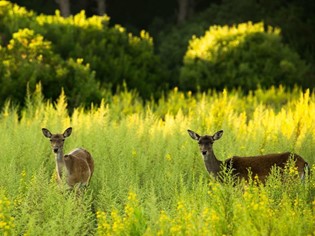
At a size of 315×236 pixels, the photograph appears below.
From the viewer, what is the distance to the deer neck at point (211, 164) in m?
10.3

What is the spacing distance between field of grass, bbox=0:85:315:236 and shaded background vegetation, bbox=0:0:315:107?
181 inches

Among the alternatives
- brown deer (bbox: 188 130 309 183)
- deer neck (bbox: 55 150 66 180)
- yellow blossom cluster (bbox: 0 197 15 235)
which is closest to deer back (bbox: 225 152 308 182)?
brown deer (bbox: 188 130 309 183)

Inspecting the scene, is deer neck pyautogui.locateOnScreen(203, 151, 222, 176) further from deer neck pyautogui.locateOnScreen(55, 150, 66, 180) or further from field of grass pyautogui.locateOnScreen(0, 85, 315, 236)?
deer neck pyautogui.locateOnScreen(55, 150, 66, 180)

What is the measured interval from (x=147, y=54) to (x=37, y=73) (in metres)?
7.12

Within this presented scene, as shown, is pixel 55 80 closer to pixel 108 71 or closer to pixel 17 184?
pixel 108 71

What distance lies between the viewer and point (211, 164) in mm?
10367

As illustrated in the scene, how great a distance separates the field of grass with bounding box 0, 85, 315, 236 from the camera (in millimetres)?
7555

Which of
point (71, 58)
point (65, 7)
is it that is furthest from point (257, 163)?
point (65, 7)

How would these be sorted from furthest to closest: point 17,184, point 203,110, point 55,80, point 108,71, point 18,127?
point 108,71
point 55,80
point 203,110
point 18,127
point 17,184

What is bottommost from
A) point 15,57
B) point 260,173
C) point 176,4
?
point 260,173

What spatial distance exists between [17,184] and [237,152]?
348 cm

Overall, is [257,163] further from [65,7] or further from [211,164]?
[65,7]

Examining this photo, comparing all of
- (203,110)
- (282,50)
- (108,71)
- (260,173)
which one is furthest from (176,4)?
(260,173)

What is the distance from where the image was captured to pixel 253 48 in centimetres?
2544
